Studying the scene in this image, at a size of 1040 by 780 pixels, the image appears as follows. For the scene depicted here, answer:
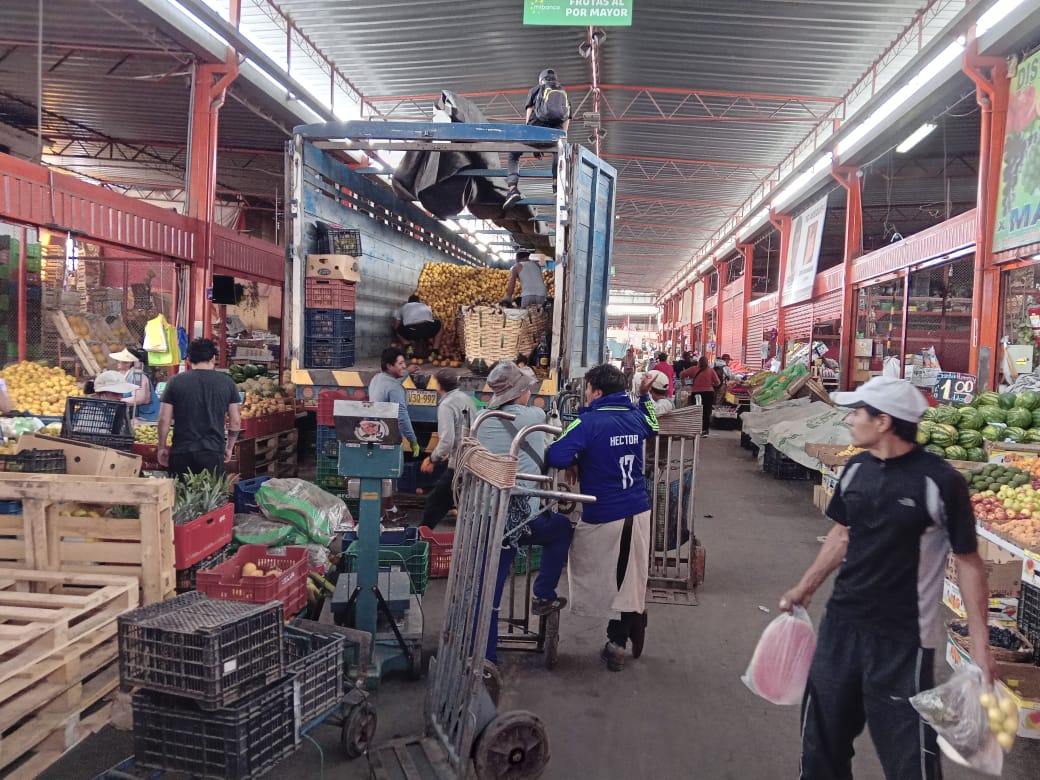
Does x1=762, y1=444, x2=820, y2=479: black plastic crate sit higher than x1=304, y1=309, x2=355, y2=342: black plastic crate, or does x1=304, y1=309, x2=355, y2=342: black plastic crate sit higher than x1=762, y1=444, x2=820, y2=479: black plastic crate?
x1=304, y1=309, x2=355, y2=342: black plastic crate

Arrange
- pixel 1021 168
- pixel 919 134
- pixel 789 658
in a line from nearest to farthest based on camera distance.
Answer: pixel 789 658 → pixel 1021 168 → pixel 919 134

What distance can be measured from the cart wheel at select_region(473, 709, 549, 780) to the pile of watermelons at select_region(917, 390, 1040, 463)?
593cm

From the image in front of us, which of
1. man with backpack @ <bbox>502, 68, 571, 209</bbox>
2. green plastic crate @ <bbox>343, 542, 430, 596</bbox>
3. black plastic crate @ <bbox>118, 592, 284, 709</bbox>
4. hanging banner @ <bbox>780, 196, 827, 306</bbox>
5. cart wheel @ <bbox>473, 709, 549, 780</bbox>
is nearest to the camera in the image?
black plastic crate @ <bbox>118, 592, 284, 709</bbox>

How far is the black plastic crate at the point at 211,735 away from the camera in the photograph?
254cm

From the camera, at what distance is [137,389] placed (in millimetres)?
6941

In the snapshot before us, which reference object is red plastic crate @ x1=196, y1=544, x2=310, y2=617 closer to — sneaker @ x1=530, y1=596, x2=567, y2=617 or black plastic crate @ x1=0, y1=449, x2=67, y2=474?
black plastic crate @ x1=0, y1=449, x2=67, y2=474

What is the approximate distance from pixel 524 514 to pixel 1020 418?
21.3 feet

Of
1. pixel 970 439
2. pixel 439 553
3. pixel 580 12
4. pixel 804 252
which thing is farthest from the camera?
pixel 804 252

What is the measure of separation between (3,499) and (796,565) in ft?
20.2

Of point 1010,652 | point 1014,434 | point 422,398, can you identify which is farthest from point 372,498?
point 1014,434

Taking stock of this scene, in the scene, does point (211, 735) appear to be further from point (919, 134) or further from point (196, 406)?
point (919, 134)

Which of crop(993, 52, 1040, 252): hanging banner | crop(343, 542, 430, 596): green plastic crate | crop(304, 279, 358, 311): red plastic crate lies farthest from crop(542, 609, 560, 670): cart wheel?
crop(993, 52, 1040, 252): hanging banner

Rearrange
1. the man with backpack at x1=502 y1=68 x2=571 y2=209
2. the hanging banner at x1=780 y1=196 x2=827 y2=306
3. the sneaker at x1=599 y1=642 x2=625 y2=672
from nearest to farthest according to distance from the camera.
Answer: the sneaker at x1=599 y1=642 x2=625 y2=672 < the man with backpack at x1=502 y1=68 x2=571 y2=209 < the hanging banner at x1=780 y1=196 x2=827 y2=306

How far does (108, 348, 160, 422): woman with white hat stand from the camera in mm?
6887
